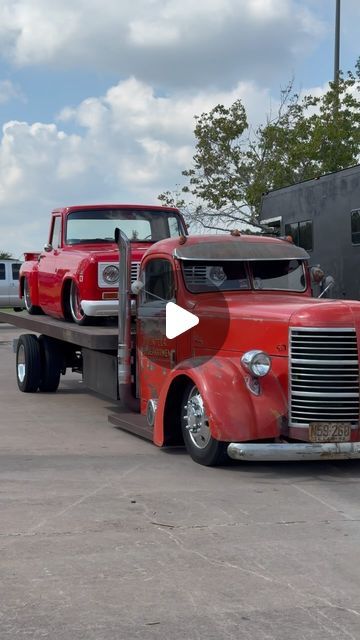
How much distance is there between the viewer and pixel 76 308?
1150cm

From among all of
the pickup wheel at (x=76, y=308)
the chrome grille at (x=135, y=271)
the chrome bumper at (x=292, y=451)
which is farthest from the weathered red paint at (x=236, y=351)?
the pickup wheel at (x=76, y=308)

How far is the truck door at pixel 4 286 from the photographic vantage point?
32.3 m

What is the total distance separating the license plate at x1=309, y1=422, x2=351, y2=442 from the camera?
776 centimetres

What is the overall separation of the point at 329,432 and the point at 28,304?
23.4ft

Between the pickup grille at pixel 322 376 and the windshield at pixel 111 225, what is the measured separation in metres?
4.58

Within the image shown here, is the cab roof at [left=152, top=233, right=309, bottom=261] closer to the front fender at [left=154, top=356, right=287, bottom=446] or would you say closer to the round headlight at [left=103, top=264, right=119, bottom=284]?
the round headlight at [left=103, top=264, right=119, bottom=284]

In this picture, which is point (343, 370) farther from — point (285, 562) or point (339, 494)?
point (285, 562)

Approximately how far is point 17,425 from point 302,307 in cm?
423

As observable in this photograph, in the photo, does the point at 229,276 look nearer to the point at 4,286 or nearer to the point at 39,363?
the point at 39,363

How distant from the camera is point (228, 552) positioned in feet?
18.7

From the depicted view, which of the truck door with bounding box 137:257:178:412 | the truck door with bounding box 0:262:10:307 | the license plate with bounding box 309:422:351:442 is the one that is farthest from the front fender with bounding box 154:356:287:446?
the truck door with bounding box 0:262:10:307

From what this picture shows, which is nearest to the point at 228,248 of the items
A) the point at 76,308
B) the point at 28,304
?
the point at 76,308

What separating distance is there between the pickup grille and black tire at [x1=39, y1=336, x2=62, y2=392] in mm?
6135

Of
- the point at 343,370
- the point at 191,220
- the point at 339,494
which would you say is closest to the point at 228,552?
the point at 339,494
